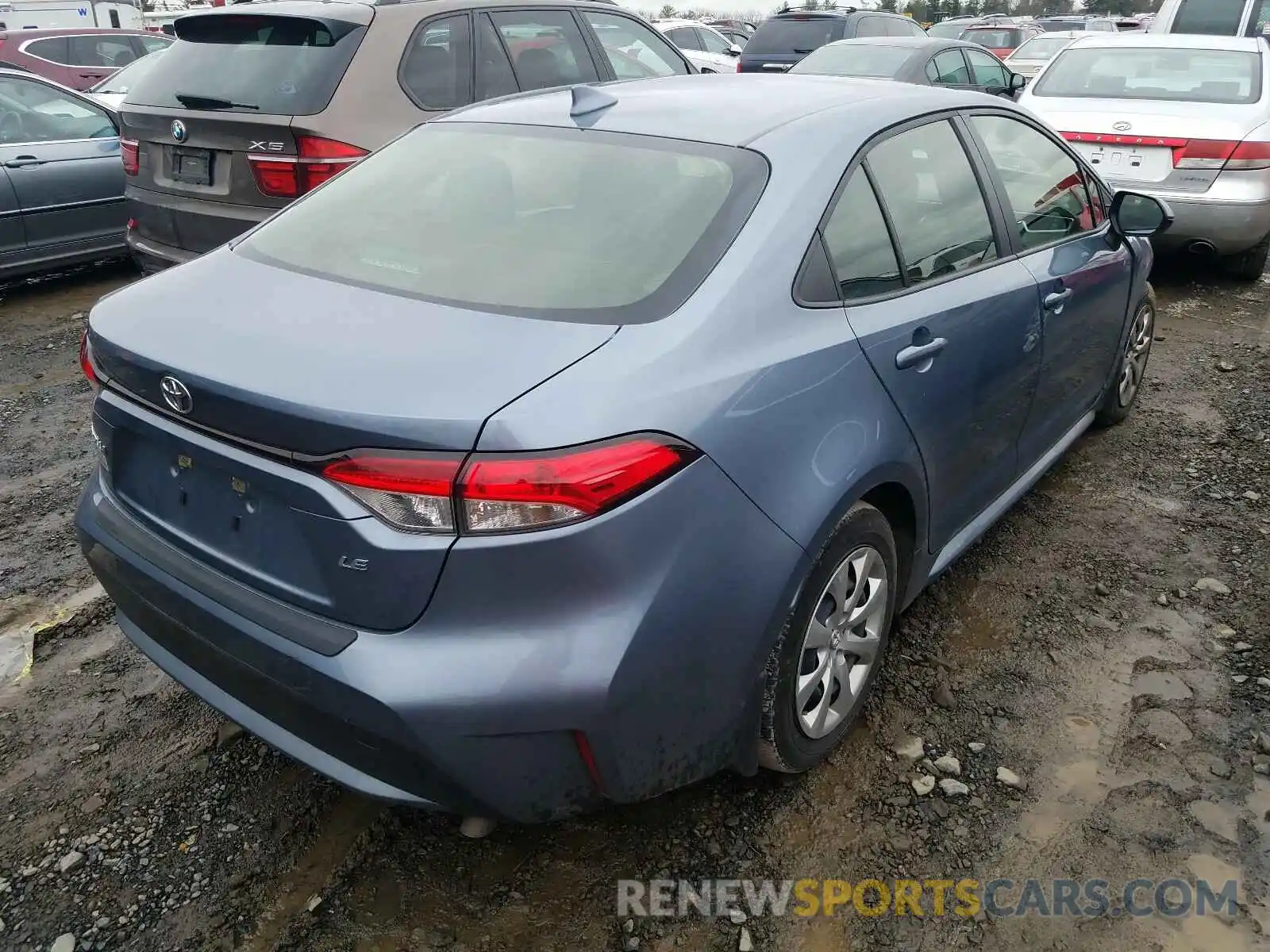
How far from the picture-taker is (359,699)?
1.76m

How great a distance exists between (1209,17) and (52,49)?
48.5 ft

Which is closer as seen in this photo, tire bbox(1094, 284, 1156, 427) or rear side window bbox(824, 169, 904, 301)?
rear side window bbox(824, 169, 904, 301)

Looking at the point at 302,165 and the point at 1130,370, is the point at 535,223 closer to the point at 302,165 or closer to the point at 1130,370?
the point at 302,165

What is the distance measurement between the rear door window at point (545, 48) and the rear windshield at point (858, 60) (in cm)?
482

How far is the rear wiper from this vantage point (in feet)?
15.2

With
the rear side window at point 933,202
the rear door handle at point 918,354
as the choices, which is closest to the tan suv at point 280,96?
the rear side window at point 933,202

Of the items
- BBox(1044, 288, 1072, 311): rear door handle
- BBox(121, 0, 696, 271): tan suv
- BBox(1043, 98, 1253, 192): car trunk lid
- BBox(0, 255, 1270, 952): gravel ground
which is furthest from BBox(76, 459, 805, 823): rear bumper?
BBox(1043, 98, 1253, 192): car trunk lid

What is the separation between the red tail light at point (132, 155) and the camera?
16.6 feet

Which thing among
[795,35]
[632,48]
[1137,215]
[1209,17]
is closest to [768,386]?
[1137,215]

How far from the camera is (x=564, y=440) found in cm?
168

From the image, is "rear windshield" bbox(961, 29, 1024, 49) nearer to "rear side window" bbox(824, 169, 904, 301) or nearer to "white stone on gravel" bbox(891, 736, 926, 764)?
"rear side window" bbox(824, 169, 904, 301)

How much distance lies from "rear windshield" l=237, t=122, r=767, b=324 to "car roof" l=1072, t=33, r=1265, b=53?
645cm

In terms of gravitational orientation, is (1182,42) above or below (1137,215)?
above

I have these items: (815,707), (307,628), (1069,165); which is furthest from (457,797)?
(1069,165)
